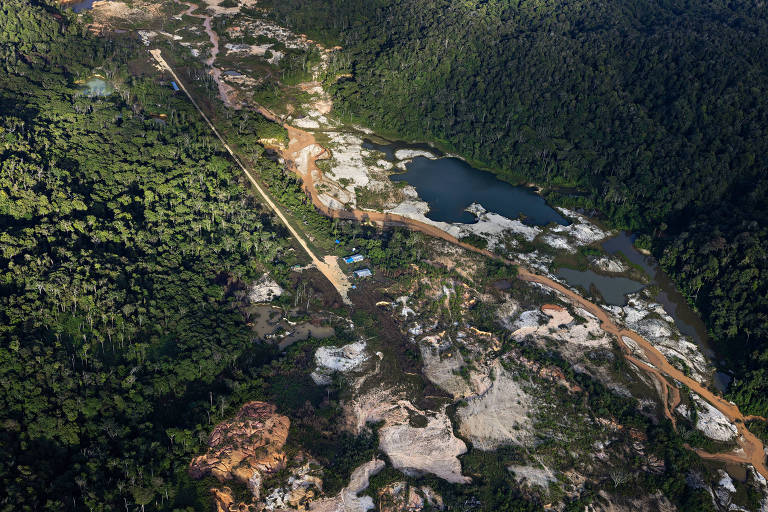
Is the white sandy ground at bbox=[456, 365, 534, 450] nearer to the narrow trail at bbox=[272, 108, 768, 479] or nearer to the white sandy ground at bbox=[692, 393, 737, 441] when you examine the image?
the narrow trail at bbox=[272, 108, 768, 479]

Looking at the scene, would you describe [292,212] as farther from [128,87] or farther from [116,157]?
[128,87]

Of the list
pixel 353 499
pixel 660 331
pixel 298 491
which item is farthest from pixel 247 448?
pixel 660 331

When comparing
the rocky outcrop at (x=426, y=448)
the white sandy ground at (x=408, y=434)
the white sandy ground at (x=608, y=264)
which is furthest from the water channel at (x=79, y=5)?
the rocky outcrop at (x=426, y=448)

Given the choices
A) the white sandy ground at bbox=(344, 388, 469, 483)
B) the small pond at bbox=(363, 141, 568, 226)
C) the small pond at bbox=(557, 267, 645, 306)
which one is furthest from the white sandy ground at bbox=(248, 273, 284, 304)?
the small pond at bbox=(557, 267, 645, 306)

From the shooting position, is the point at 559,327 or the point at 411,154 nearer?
the point at 559,327

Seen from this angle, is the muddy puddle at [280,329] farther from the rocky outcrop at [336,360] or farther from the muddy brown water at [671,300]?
the muddy brown water at [671,300]

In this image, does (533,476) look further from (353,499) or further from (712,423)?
(712,423)
